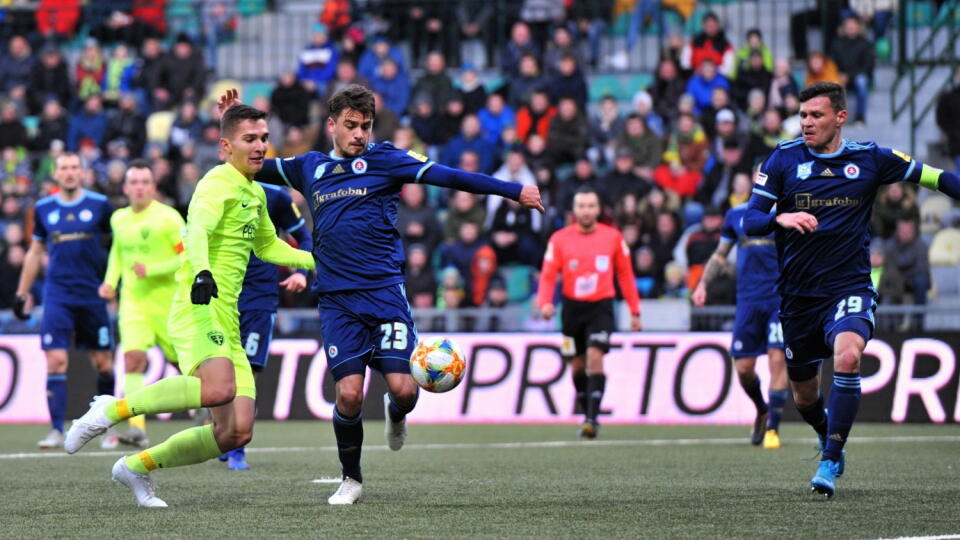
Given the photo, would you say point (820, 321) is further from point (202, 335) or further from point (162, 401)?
point (162, 401)

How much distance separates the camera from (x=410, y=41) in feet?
87.5

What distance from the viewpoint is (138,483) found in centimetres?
913

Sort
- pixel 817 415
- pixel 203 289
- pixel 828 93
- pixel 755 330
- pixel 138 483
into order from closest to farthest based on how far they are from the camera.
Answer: pixel 203 289
pixel 138 483
pixel 828 93
pixel 817 415
pixel 755 330

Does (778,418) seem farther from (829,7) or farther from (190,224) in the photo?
(829,7)

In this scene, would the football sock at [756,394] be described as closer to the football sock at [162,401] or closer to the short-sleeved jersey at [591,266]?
the short-sleeved jersey at [591,266]

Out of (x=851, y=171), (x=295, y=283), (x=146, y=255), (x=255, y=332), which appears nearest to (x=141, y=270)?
(x=146, y=255)

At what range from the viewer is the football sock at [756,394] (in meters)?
15.0

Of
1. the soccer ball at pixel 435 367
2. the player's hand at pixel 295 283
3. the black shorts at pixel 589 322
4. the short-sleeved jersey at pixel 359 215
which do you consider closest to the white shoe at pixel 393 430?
the soccer ball at pixel 435 367

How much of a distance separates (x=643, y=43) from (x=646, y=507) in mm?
17437

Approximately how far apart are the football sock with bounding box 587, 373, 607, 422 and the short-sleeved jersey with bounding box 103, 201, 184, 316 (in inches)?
173

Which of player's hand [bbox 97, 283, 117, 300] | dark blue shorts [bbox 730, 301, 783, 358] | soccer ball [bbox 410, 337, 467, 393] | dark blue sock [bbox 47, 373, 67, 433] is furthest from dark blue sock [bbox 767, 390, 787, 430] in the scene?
dark blue sock [bbox 47, 373, 67, 433]

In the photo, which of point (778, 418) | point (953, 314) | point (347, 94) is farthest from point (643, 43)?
point (347, 94)

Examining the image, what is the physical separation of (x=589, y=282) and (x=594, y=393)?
1158mm

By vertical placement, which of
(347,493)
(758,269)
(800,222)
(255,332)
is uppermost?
(800,222)
